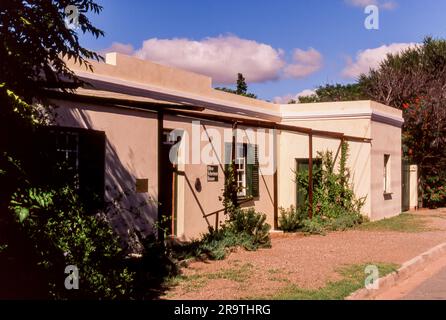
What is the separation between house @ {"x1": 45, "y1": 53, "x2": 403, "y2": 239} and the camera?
8.99 meters

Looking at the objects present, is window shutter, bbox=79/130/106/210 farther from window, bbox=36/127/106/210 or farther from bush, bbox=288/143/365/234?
bush, bbox=288/143/365/234

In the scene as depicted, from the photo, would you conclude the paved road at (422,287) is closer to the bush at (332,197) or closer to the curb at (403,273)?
the curb at (403,273)

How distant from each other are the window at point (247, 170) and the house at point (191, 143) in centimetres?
3

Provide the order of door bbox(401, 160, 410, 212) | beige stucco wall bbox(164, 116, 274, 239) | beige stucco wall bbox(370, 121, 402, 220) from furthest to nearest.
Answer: door bbox(401, 160, 410, 212) → beige stucco wall bbox(370, 121, 402, 220) → beige stucco wall bbox(164, 116, 274, 239)

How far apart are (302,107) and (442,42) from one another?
19.9 meters

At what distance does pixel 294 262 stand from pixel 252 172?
5.76m

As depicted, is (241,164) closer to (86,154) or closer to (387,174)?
(86,154)

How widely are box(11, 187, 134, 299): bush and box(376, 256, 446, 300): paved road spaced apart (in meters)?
3.79

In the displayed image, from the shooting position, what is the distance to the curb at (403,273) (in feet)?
22.3

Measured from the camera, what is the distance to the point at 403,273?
8234 millimetres

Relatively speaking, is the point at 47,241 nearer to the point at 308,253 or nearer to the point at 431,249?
the point at 308,253

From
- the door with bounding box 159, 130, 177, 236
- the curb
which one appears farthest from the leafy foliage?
the door with bounding box 159, 130, 177, 236

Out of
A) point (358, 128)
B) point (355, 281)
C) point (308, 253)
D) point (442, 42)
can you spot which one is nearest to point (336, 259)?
point (308, 253)

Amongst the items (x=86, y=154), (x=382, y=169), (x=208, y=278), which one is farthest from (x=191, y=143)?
(x=382, y=169)
